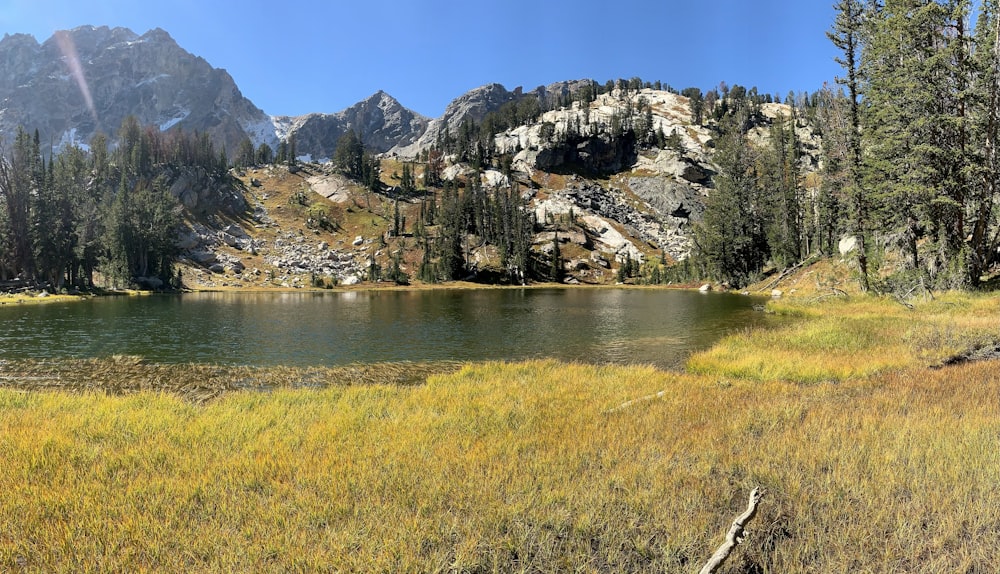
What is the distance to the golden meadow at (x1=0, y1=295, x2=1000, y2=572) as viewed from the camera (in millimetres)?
5406

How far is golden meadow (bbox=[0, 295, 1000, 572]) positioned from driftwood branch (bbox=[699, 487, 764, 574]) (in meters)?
0.27

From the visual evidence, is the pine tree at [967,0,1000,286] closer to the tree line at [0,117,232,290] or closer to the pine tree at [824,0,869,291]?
A: the pine tree at [824,0,869,291]

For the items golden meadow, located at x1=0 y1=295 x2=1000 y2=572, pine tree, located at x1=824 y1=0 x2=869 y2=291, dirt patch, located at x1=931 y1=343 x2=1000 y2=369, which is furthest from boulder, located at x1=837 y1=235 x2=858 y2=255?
golden meadow, located at x1=0 y1=295 x2=1000 y2=572

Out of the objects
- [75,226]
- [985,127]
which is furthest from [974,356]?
[75,226]

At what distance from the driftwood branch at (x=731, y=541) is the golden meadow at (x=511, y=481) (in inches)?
10.7

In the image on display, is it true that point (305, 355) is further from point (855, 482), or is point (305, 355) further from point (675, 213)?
point (675, 213)

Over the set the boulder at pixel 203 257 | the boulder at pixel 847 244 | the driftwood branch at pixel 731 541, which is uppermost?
the boulder at pixel 203 257

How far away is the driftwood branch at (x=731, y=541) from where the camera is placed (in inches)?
193

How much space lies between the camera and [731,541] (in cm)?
514

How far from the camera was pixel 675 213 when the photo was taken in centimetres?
18412

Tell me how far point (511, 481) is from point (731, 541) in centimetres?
326

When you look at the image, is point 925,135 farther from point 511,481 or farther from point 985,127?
point 511,481

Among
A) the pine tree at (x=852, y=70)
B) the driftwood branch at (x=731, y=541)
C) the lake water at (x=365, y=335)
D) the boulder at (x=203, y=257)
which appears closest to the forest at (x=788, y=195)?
the pine tree at (x=852, y=70)

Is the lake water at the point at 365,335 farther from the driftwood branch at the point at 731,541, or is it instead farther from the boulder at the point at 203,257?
the boulder at the point at 203,257
